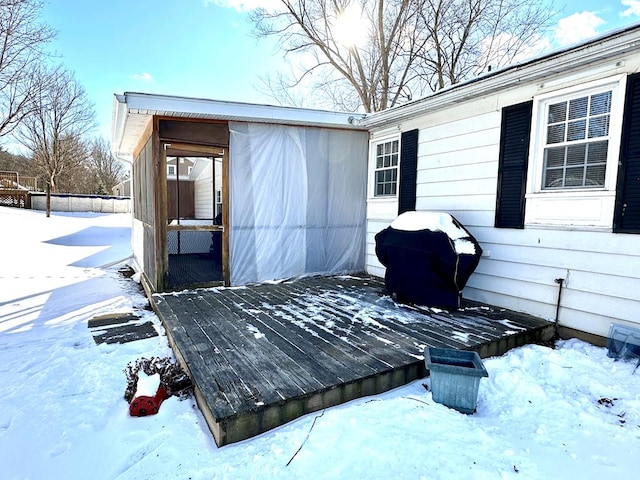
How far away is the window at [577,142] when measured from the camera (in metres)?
3.10

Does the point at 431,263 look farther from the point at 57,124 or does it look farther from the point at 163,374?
the point at 57,124

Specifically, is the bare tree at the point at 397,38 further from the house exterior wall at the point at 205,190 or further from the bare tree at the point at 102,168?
the bare tree at the point at 102,168

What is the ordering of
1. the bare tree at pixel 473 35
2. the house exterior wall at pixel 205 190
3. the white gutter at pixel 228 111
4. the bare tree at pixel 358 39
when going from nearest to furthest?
the white gutter at pixel 228 111
the house exterior wall at pixel 205 190
the bare tree at pixel 473 35
the bare tree at pixel 358 39

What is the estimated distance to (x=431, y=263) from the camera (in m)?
3.83

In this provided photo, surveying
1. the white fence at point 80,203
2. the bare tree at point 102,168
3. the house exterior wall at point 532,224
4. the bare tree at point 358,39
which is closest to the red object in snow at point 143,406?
Result: the house exterior wall at point 532,224

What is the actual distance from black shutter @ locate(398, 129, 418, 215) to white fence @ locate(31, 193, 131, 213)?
20.5 meters

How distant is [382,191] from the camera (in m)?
5.65

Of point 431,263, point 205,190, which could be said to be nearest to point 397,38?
point 205,190

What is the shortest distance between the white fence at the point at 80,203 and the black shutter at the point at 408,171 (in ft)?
67.1

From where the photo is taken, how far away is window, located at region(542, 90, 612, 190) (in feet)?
10.2

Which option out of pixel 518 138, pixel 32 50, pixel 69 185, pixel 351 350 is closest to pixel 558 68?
pixel 518 138

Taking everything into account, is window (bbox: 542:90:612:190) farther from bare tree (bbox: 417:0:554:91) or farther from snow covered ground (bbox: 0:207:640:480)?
bare tree (bbox: 417:0:554:91)

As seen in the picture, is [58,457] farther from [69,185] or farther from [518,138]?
[69,185]

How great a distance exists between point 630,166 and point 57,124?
22.5 m
